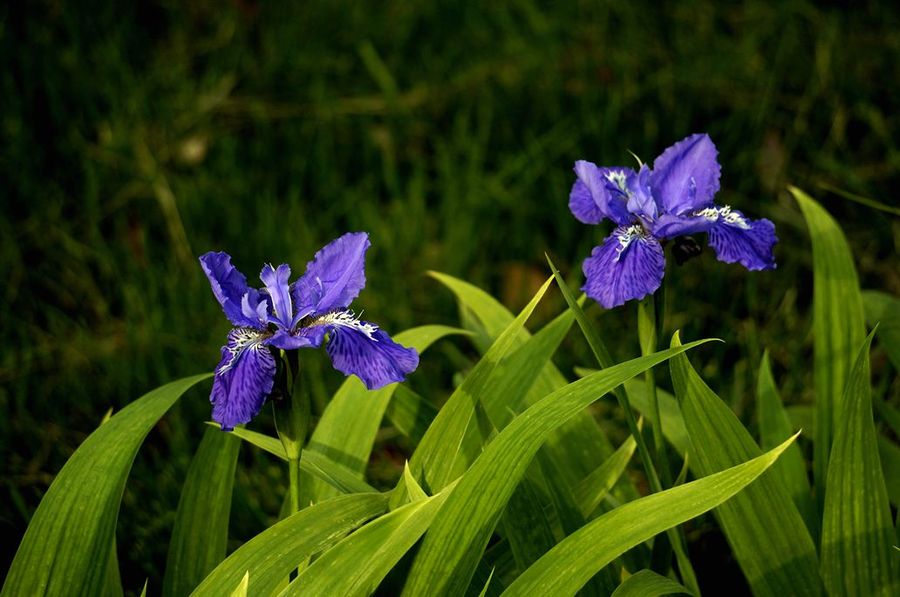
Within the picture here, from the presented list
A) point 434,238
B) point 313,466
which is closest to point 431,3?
point 434,238

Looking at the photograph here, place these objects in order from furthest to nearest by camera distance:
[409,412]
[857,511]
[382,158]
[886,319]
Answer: [382,158] < [886,319] < [409,412] < [857,511]

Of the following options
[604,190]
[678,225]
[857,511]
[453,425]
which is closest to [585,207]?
[604,190]

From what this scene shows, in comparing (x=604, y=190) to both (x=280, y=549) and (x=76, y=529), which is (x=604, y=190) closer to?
(x=280, y=549)

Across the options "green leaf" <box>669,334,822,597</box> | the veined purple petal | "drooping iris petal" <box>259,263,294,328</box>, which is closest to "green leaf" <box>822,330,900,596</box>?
"green leaf" <box>669,334,822,597</box>

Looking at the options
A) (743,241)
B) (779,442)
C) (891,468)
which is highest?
(743,241)

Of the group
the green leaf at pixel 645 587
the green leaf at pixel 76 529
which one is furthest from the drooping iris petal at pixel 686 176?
the green leaf at pixel 76 529

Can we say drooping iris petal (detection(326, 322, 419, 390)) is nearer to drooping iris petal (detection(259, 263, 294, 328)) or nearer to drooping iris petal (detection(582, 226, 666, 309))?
drooping iris petal (detection(259, 263, 294, 328))

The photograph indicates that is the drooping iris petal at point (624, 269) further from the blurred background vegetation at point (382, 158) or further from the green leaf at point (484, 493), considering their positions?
the blurred background vegetation at point (382, 158)
